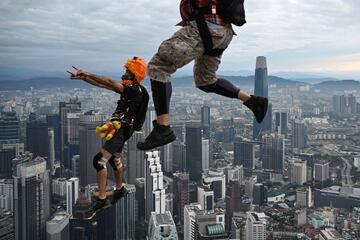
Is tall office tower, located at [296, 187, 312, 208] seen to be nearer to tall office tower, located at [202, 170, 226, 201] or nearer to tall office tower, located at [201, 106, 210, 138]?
tall office tower, located at [202, 170, 226, 201]

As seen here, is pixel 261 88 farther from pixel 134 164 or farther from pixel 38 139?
pixel 134 164

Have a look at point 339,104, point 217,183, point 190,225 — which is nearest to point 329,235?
point 190,225

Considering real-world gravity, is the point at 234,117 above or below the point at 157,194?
above

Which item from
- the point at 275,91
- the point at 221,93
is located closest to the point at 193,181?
the point at 275,91

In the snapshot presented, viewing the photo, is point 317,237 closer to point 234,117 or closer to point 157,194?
point 157,194

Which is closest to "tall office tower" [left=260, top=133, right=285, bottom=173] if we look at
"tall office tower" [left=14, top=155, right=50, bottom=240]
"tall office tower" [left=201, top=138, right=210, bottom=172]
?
"tall office tower" [left=201, top=138, right=210, bottom=172]
